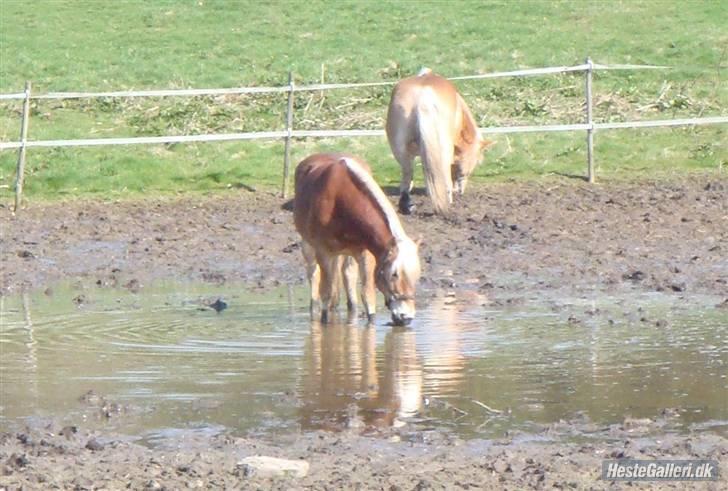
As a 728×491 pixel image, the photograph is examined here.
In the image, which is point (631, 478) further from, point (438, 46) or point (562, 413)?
point (438, 46)

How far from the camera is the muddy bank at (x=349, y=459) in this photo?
5.76 metres

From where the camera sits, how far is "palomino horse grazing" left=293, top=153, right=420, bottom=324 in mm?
9094

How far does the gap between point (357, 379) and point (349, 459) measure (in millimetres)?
1827

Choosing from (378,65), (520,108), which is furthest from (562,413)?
(378,65)

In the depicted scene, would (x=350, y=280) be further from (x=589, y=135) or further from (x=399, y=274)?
(x=589, y=135)

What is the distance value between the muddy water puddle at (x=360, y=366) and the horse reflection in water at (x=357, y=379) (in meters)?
0.01

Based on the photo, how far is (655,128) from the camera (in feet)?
59.3

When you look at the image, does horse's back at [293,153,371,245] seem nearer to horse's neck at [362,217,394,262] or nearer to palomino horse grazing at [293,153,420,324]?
palomino horse grazing at [293,153,420,324]

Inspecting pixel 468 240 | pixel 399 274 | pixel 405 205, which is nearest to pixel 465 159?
pixel 405 205

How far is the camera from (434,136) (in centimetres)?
1392

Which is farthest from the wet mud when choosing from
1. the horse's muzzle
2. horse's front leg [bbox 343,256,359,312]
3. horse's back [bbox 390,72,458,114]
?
the horse's muzzle

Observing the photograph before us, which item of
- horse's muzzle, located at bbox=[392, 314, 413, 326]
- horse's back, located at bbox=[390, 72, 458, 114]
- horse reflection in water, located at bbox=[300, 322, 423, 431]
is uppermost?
horse's back, located at bbox=[390, 72, 458, 114]

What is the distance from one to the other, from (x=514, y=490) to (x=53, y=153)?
40.8 feet

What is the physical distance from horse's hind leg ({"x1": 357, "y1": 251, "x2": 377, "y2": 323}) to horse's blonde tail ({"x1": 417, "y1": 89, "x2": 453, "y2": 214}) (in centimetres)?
427
